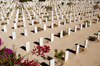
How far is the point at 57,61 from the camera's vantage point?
15.4 ft

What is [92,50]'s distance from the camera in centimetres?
565

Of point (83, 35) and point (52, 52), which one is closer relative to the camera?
point (52, 52)

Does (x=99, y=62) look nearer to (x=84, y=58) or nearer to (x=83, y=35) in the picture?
(x=84, y=58)

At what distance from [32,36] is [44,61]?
3215mm

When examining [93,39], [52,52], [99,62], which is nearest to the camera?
[99,62]

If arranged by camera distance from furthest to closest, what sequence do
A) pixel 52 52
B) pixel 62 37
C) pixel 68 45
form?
pixel 62 37, pixel 68 45, pixel 52 52

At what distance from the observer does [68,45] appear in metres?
6.24

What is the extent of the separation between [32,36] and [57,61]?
3.48m

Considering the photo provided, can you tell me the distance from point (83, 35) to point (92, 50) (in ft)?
7.63

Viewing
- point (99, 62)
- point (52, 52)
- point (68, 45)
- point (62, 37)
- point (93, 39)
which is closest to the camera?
point (99, 62)

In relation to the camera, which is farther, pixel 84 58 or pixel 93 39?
pixel 93 39

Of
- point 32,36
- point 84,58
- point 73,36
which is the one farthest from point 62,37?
point 84,58

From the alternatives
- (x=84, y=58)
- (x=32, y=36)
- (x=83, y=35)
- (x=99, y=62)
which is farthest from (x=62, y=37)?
(x=99, y=62)

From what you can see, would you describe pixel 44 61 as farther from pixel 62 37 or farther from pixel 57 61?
pixel 62 37
